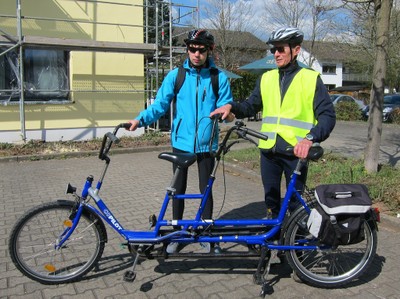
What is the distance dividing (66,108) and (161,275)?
26.1 ft

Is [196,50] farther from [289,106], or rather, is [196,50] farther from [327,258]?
[327,258]

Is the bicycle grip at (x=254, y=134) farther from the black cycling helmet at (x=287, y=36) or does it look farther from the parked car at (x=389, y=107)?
the parked car at (x=389, y=107)

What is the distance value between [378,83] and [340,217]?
3.81 meters

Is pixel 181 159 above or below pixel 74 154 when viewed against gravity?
above

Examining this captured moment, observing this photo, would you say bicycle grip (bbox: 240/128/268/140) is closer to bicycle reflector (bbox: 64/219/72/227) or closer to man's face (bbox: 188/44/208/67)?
man's face (bbox: 188/44/208/67)

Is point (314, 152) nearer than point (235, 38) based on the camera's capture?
Yes

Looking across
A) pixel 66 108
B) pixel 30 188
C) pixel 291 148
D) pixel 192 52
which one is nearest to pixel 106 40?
pixel 66 108

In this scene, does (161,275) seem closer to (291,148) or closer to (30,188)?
(291,148)

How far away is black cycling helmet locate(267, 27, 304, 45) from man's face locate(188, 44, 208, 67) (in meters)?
0.57

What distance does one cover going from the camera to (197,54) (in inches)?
137


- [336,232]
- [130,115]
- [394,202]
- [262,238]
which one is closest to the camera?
[336,232]

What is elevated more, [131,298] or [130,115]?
[130,115]

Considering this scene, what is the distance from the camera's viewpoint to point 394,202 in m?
4.98

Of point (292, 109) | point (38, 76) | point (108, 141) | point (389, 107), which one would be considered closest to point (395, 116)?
point (389, 107)
